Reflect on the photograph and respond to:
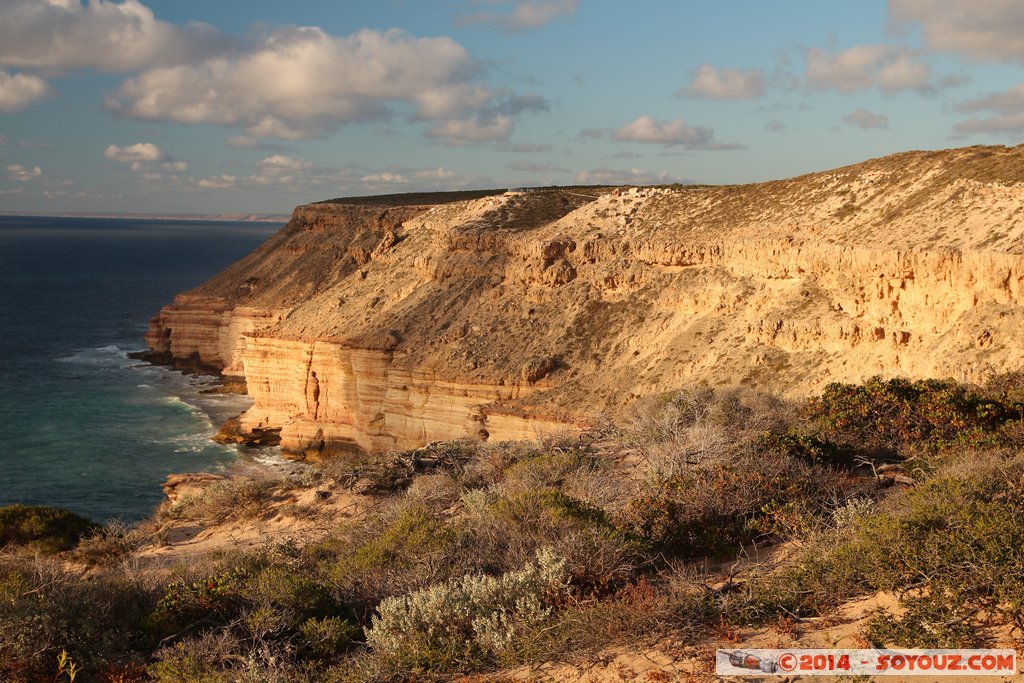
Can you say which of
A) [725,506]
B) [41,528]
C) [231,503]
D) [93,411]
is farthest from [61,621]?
[93,411]

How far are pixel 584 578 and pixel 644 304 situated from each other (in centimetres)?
2638

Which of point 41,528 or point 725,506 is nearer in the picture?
point 725,506

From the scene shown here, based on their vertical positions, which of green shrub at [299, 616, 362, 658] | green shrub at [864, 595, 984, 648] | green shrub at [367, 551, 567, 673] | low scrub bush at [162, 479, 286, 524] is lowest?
low scrub bush at [162, 479, 286, 524]

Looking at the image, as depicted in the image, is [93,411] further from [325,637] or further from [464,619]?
[464,619]

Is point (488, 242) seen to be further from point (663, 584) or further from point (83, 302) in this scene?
point (83, 302)

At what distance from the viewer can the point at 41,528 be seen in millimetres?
15570

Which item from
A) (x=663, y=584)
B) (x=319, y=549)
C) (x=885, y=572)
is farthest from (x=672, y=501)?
(x=319, y=549)

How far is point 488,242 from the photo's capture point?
39.7m

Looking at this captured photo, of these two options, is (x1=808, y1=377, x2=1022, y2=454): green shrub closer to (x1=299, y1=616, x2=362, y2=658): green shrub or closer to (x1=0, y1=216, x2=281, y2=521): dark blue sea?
(x1=299, y1=616, x2=362, y2=658): green shrub

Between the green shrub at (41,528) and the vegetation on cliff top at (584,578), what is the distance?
4.81 meters

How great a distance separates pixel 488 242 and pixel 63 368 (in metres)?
34.0

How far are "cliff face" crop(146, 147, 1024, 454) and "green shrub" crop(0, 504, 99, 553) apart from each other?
1219 cm

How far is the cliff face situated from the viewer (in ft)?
77.7

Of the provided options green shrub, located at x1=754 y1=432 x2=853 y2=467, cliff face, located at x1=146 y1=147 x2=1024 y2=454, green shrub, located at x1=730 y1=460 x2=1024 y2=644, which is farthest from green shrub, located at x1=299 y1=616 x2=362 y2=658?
cliff face, located at x1=146 y1=147 x2=1024 y2=454
